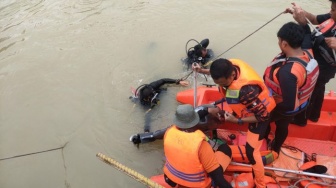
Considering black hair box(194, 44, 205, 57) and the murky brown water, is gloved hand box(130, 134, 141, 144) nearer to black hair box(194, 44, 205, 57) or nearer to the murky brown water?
the murky brown water

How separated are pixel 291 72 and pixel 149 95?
2.52 m

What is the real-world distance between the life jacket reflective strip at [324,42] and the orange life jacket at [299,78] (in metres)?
0.34

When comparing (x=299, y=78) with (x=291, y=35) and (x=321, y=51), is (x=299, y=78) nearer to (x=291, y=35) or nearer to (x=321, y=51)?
(x=291, y=35)

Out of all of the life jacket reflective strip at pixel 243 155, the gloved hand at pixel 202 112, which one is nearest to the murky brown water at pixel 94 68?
the gloved hand at pixel 202 112

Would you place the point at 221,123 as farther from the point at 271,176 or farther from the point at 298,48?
the point at 298,48

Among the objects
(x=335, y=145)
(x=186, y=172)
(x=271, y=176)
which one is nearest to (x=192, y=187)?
(x=186, y=172)

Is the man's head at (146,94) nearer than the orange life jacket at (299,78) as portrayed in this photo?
No

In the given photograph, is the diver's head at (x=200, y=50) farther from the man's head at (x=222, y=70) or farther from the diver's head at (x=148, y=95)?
the man's head at (x=222, y=70)

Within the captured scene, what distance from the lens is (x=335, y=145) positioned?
11.1ft

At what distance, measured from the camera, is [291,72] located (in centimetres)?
245

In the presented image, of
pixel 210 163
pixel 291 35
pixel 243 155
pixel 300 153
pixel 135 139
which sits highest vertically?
pixel 291 35

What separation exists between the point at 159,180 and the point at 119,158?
53.9 inches

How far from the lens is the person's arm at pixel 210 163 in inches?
91.8

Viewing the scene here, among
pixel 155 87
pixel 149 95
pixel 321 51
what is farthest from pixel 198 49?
pixel 321 51
